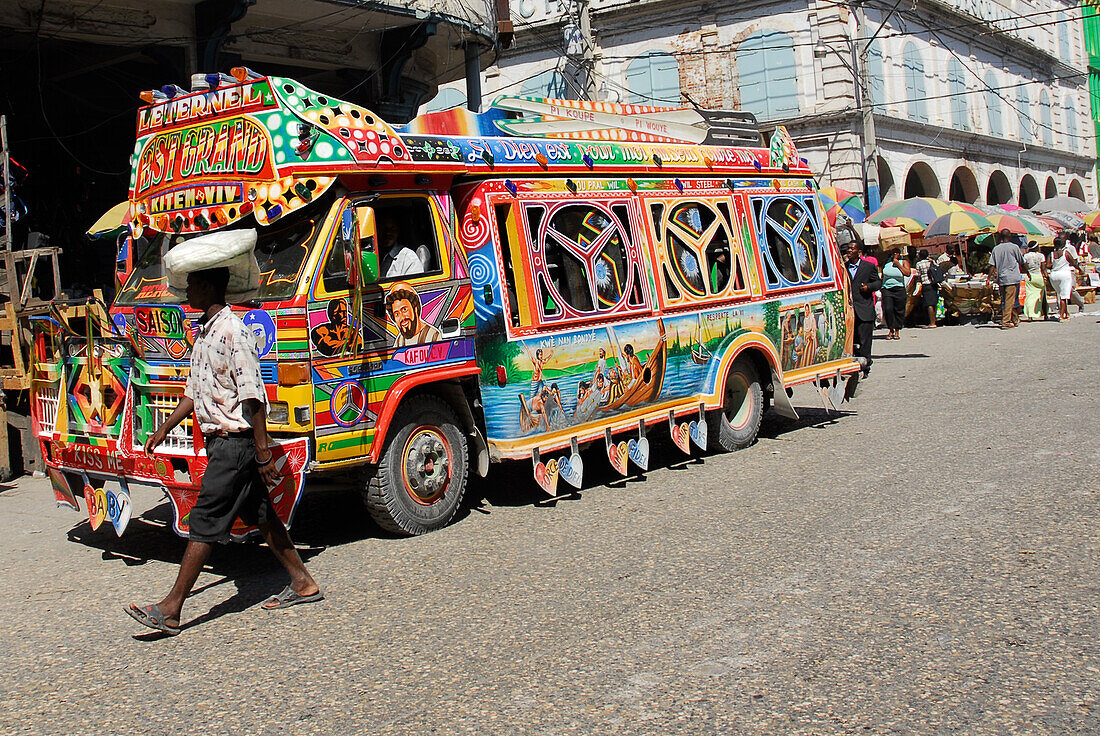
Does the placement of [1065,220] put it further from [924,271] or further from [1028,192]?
[924,271]

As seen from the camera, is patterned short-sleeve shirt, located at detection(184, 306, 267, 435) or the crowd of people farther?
the crowd of people

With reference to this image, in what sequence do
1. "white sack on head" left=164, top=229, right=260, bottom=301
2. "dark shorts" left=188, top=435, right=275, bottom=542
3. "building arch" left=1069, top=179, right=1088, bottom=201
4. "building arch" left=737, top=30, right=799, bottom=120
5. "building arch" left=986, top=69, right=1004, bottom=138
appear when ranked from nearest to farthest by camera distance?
"dark shorts" left=188, top=435, right=275, bottom=542, "white sack on head" left=164, top=229, right=260, bottom=301, "building arch" left=737, top=30, right=799, bottom=120, "building arch" left=986, top=69, right=1004, bottom=138, "building arch" left=1069, top=179, right=1088, bottom=201

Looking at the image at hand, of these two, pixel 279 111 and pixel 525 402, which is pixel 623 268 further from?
pixel 279 111

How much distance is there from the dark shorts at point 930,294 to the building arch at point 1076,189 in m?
33.2

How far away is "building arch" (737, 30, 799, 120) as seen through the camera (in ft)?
108

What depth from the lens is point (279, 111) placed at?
683 centimetres

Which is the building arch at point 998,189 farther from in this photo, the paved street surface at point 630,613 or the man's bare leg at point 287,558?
the man's bare leg at point 287,558

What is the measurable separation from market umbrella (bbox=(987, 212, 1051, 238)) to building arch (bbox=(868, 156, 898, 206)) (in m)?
5.55

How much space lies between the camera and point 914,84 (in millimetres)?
35938

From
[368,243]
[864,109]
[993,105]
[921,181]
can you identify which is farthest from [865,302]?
[993,105]

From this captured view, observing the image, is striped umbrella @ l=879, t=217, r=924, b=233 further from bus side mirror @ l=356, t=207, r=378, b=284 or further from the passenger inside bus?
bus side mirror @ l=356, t=207, r=378, b=284

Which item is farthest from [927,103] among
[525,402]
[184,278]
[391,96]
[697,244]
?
[184,278]

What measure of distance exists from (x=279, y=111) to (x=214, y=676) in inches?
138

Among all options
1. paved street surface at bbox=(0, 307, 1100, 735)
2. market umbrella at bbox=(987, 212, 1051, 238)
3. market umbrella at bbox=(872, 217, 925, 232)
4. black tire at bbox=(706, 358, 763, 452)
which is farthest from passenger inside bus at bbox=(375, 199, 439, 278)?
market umbrella at bbox=(987, 212, 1051, 238)
